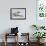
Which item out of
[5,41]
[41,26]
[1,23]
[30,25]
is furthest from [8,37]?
[41,26]

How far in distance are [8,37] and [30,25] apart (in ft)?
3.53

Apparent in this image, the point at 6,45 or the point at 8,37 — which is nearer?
the point at 6,45

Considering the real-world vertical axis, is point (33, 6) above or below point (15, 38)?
above

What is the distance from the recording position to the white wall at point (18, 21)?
6.52 metres

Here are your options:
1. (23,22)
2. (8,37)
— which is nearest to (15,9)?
(23,22)

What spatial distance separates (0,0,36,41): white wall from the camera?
257 inches

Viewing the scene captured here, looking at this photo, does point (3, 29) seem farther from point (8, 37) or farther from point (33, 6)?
point (33, 6)

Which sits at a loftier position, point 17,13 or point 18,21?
point 17,13

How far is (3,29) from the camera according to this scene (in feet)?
21.6

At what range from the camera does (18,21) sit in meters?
6.60

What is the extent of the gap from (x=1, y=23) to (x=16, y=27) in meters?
0.68

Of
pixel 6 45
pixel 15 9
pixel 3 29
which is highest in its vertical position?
pixel 15 9

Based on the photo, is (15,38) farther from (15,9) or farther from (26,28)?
(15,9)

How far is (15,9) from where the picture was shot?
6.53m
